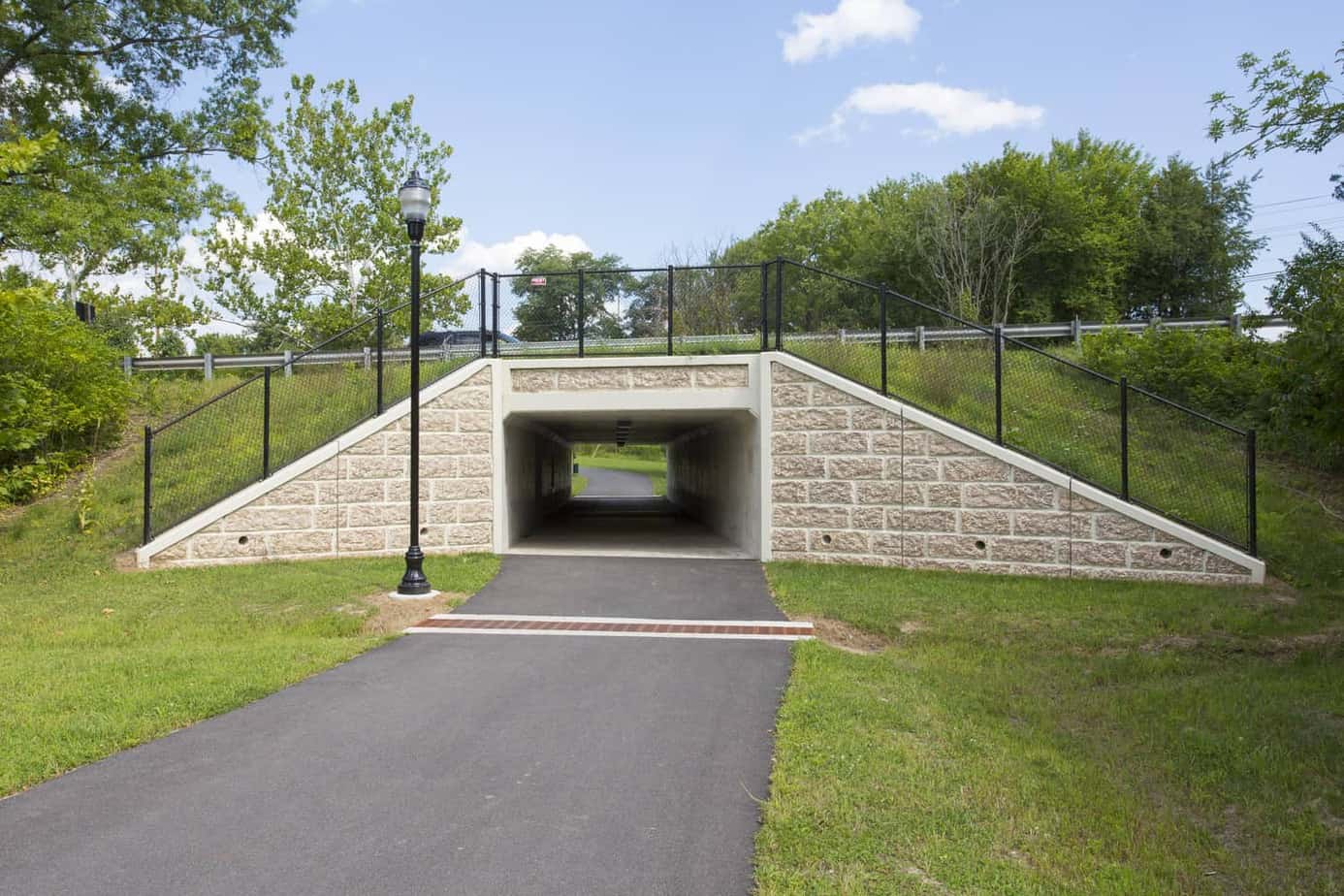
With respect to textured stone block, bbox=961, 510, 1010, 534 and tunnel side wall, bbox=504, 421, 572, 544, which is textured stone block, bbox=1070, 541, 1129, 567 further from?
tunnel side wall, bbox=504, 421, 572, 544

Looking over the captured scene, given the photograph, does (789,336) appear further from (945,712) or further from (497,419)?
(945,712)

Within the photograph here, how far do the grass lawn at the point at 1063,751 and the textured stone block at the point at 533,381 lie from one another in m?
5.64

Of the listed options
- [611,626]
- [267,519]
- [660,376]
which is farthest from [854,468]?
[267,519]

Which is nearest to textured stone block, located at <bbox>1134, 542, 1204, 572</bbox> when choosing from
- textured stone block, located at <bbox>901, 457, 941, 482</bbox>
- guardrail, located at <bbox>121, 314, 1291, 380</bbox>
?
textured stone block, located at <bbox>901, 457, 941, 482</bbox>

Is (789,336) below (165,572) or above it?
above

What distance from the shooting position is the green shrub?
14.2 metres

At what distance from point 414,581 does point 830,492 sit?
588cm

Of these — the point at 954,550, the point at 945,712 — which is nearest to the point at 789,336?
the point at 954,550

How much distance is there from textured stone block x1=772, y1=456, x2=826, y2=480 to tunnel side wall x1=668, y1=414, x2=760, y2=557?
409mm

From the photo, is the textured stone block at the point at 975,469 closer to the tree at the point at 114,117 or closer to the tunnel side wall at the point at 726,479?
the tunnel side wall at the point at 726,479

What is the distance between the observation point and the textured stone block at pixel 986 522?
1098cm

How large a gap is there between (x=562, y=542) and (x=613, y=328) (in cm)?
399

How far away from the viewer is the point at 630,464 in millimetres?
55406

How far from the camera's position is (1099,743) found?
4934 millimetres
